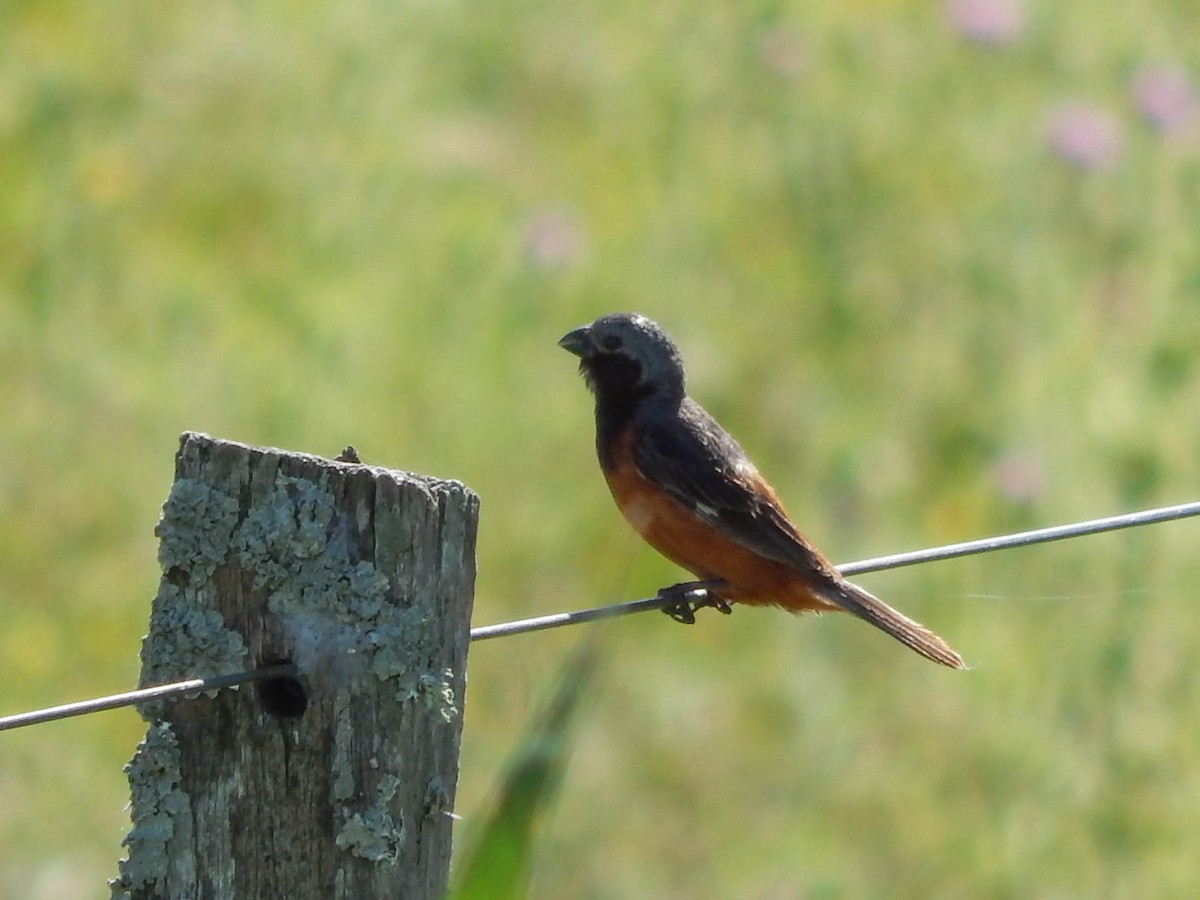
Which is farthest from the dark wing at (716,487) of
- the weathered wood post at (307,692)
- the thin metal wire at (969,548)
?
the weathered wood post at (307,692)

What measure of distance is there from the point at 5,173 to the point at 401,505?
728 centimetres

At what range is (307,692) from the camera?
2.95 m

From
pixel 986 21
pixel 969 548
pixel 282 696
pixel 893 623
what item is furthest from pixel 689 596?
pixel 986 21

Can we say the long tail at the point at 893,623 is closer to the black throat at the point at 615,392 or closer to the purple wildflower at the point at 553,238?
the black throat at the point at 615,392

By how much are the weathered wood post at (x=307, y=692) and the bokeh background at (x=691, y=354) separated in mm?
3083

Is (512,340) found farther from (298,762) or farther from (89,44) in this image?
(298,762)

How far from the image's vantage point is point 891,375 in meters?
9.39

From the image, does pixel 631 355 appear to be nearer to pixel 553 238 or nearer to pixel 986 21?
pixel 553 238

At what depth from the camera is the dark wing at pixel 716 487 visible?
5.52 m

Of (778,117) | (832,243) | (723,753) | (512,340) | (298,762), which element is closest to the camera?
(298,762)

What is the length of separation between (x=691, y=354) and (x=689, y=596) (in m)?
3.88

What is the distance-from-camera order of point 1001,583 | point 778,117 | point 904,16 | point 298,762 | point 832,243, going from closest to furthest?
point 298,762 → point 1001,583 → point 832,243 → point 778,117 → point 904,16

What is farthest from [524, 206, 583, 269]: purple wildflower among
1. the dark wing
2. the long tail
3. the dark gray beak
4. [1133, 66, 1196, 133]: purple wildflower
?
the long tail

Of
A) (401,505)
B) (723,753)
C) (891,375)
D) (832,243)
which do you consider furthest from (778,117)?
(401,505)
